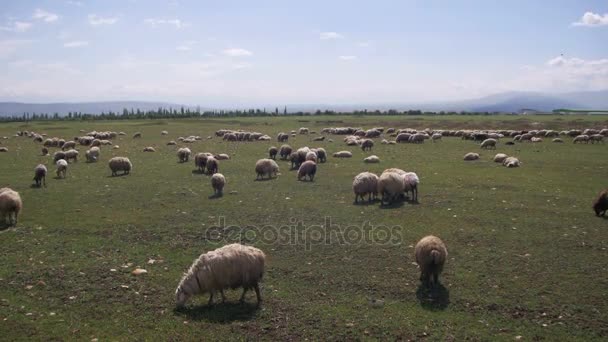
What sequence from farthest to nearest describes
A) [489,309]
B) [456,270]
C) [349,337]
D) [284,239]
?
[284,239]
[456,270]
[489,309]
[349,337]

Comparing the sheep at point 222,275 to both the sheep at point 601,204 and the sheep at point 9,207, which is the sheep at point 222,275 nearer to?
the sheep at point 9,207

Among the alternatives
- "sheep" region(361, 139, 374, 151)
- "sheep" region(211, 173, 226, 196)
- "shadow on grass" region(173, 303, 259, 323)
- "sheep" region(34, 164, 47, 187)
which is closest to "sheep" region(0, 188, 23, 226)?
"sheep" region(34, 164, 47, 187)

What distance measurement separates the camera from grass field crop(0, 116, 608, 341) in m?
9.54

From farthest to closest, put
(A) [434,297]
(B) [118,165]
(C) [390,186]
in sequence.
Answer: (B) [118,165] → (C) [390,186] → (A) [434,297]

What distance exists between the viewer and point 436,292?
1109cm

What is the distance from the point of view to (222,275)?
1048 cm

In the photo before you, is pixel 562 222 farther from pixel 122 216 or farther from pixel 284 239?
pixel 122 216

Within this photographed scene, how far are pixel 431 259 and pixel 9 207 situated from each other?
15.0m

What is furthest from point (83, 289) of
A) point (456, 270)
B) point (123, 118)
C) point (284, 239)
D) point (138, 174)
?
point (123, 118)

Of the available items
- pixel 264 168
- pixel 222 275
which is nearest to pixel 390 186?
pixel 264 168

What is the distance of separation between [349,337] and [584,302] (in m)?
5.66

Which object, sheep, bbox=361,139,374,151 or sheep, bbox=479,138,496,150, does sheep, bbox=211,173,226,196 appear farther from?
sheep, bbox=479,138,496,150

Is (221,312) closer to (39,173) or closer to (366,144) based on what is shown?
(39,173)

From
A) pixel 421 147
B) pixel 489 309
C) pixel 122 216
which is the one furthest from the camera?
pixel 421 147
